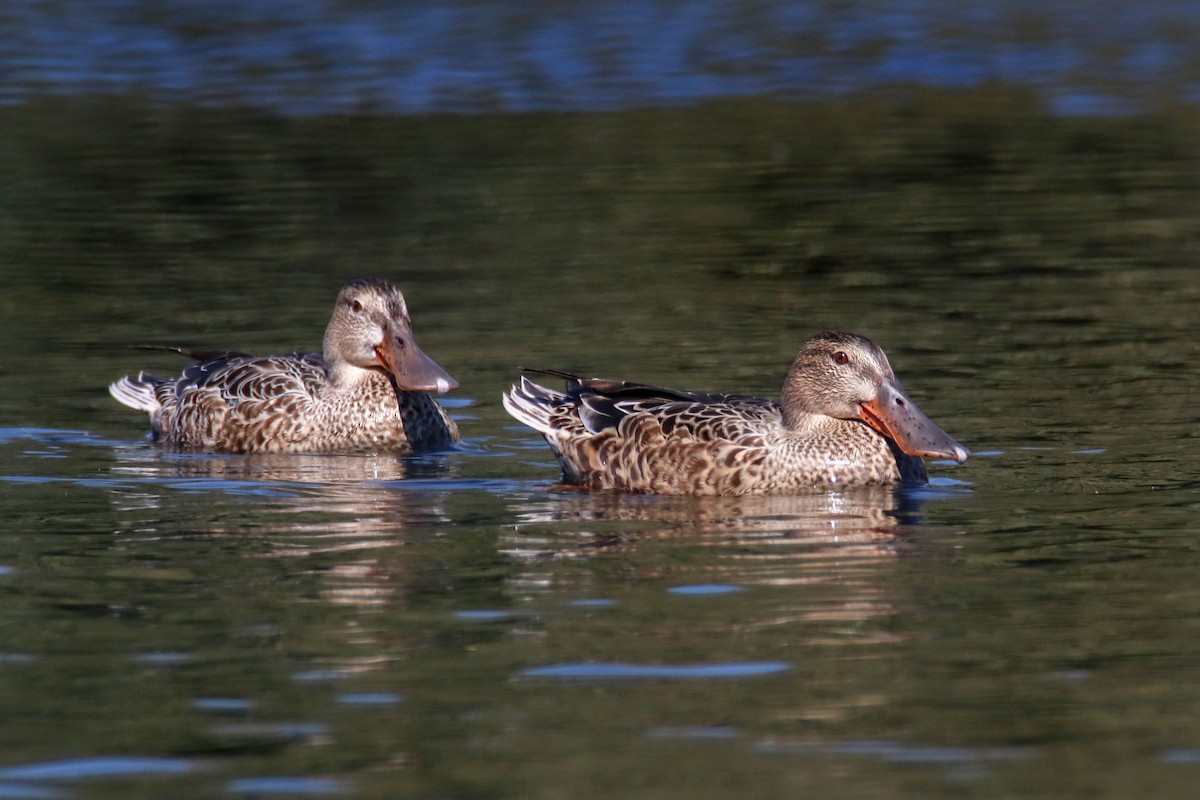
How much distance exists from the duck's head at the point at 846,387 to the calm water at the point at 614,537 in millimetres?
411

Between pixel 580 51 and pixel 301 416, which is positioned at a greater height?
pixel 580 51

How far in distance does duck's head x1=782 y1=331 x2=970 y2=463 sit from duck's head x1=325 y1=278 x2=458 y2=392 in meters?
2.06

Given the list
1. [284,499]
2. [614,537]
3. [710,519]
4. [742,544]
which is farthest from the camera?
[284,499]

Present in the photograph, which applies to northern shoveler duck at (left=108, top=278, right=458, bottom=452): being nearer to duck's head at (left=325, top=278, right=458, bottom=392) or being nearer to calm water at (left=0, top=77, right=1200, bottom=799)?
duck's head at (left=325, top=278, right=458, bottom=392)

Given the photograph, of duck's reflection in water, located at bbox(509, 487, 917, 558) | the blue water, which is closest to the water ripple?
duck's reflection in water, located at bbox(509, 487, 917, 558)

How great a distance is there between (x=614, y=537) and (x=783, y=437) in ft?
5.03

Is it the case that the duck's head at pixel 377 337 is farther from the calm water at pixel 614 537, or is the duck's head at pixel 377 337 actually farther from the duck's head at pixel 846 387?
the duck's head at pixel 846 387

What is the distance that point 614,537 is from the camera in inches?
388

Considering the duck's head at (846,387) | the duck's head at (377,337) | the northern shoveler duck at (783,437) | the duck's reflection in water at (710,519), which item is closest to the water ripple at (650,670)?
the duck's reflection in water at (710,519)

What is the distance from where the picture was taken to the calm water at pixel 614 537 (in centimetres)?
675

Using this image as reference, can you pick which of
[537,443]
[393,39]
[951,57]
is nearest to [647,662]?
[537,443]

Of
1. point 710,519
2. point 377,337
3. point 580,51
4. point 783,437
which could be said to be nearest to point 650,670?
point 710,519

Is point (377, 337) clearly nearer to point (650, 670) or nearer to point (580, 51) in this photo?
point (650, 670)

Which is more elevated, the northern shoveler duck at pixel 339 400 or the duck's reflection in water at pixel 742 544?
the northern shoveler duck at pixel 339 400
